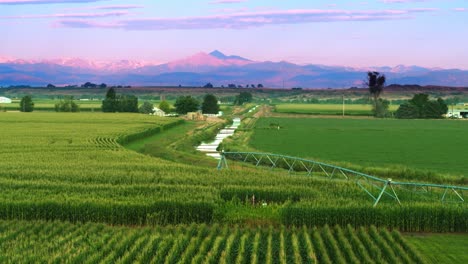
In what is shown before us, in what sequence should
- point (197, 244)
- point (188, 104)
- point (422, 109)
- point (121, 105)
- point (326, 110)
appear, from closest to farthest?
1. point (197, 244)
2. point (422, 109)
3. point (188, 104)
4. point (121, 105)
5. point (326, 110)

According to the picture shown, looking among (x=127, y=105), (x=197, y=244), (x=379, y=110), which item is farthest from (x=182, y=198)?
(x=127, y=105)

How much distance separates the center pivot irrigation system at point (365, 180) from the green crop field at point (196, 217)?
550mm

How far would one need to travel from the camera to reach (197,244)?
570 inches

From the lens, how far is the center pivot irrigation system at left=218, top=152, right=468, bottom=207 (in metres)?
19.7

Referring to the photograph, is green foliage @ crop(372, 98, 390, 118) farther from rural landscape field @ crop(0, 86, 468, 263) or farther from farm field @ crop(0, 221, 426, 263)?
farm field @ crop(0, 221, 426, 263)

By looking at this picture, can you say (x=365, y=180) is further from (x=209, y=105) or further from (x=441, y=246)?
(x=209, y=105)

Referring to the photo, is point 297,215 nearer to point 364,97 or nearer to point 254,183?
point 254,183

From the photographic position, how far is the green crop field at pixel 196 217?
45.2ft

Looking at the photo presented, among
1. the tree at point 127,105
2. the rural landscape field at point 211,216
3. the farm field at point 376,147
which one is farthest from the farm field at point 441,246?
the tree at point 127,105

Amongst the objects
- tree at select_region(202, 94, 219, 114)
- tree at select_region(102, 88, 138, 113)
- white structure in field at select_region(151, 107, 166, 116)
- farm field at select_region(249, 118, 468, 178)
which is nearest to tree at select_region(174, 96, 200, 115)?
tree at select_region(202, 94, 219, 114)

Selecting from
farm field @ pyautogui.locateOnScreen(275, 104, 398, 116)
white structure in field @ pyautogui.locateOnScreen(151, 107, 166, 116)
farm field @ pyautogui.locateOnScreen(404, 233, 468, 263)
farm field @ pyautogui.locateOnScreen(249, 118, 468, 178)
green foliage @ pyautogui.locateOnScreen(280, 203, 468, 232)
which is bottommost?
farm field @ pyautogui.locateOnScreen(275, 104, 398, 116)

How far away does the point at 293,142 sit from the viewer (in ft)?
152

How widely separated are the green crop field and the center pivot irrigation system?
550 millimetres

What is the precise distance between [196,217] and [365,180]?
906 centimetres
